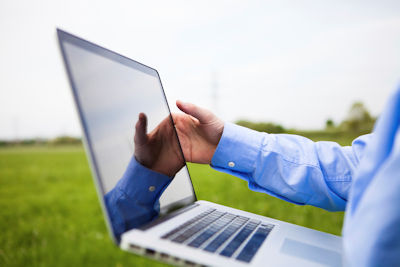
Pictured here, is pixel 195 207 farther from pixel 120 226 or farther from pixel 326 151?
pixel 326 151

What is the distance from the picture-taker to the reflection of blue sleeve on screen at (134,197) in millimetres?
662

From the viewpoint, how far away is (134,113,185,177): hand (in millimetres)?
839

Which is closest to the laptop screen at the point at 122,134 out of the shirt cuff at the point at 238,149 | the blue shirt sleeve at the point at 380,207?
the shirt cuff at the point at 238,149

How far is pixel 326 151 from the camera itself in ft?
3.65

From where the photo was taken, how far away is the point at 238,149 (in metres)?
1.15

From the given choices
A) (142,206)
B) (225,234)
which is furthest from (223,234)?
(142,206)

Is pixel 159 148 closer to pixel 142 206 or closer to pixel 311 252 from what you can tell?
pixel 142 206

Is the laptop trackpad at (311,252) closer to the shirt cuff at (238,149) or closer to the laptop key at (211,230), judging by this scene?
the laptop key at (211,230)

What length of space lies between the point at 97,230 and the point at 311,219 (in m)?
2.26

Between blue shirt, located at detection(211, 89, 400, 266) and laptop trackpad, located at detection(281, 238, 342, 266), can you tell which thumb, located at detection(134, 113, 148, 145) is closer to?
blue shirt, located at detection(211, 89, 400, 266)

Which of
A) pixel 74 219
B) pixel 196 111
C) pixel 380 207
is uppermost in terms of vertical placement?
pixel 196 111

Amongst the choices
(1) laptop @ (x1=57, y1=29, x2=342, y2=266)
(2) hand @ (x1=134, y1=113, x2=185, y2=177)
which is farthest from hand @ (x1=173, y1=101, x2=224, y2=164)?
(1) laptop @ (x1=57, y1=29, x2=342, y2=266)

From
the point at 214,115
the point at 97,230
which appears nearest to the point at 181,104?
the point at 214,115

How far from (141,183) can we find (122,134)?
0.60 ft
